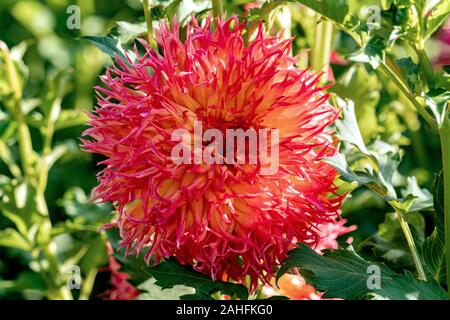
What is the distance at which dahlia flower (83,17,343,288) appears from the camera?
0.86 metres

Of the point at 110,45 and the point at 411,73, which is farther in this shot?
the point at 110,45

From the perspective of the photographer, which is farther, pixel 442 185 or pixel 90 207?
pixel 90 207

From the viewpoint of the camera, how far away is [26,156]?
1327mm

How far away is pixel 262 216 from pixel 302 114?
4.8 inches

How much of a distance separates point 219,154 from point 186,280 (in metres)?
0.14

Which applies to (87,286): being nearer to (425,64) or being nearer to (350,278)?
(350,278)

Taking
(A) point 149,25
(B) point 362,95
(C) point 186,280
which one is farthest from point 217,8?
(B) point 362,95

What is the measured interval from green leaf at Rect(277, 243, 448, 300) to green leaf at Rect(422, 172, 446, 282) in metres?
0.11

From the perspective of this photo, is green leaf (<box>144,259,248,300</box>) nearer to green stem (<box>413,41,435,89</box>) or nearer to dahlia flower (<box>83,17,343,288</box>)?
dahlia flower (<box>83,17,343,288</box>)

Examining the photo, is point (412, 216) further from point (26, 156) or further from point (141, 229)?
point (26, 156)

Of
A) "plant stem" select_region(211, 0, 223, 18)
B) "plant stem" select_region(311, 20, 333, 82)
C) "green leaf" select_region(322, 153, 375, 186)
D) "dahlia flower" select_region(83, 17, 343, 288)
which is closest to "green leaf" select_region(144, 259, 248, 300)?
"dahlia flower" select_region(83, 17, 343, 288)

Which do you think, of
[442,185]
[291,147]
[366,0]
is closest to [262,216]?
[291,147]

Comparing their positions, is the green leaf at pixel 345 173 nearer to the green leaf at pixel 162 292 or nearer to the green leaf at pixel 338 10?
the green leaf at pixel 338 10

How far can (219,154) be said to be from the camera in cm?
87
